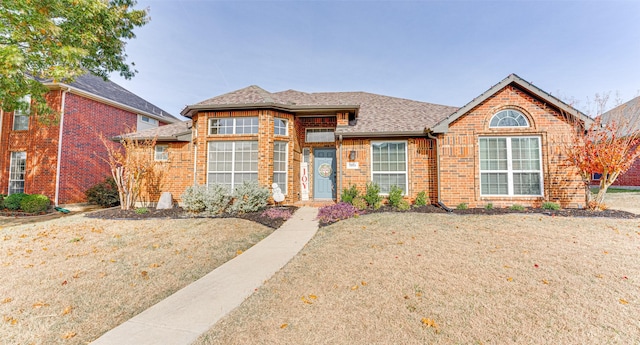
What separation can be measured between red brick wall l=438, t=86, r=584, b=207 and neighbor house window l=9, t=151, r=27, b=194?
2019cm

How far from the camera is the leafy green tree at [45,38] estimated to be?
7.89 m

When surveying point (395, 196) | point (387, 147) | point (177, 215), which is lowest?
point (177, 215)

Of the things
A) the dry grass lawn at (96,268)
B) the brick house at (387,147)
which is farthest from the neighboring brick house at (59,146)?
the dry grass lawn at (96,268)

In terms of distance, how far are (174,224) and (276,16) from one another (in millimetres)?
10002

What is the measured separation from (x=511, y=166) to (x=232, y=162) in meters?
10.7

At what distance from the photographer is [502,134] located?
373 inches

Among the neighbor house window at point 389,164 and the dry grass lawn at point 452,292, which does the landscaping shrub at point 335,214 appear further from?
the neighbor house window at point 389,164

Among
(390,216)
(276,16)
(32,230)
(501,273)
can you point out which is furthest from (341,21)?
(32,230)

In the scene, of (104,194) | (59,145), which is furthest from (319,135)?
(59,145)

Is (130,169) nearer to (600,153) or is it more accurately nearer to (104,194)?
(104,194)

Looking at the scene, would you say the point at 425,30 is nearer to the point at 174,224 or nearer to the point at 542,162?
the point at 542,162

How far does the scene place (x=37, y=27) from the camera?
816cm

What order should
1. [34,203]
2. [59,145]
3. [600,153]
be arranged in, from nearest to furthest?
[600,153] → [34,203] → [59,145]

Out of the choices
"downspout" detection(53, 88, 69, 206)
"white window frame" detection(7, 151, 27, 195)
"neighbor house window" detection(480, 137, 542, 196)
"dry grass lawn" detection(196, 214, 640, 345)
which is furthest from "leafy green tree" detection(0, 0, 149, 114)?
"neighbor house window" detection(480, 137, 542, 196)
